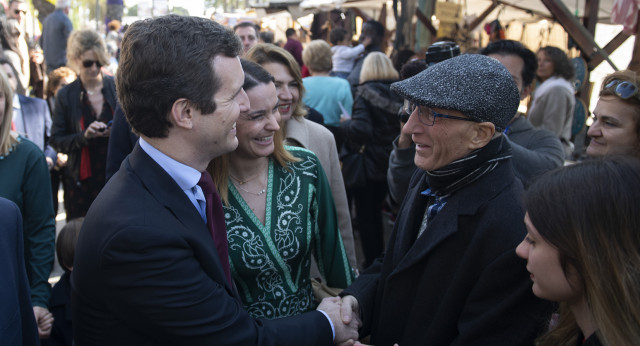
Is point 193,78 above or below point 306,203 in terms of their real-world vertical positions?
above

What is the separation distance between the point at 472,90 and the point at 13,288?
5.17 ft

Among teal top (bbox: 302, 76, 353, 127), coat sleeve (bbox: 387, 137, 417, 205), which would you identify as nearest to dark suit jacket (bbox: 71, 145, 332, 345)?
coat sleeve (bbox: 387, 137, 417, 205)

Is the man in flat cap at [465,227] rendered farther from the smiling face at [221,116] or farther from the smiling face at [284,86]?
the smiling face at [284,86]

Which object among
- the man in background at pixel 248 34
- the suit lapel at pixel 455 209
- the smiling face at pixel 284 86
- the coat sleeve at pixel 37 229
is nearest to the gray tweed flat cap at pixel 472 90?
the suit lapel at pixel 455 209

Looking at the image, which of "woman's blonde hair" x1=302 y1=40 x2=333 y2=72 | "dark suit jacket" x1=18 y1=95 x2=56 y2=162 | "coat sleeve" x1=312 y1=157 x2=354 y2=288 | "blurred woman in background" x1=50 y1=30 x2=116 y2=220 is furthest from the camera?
"woman's blonde hair" x1=302 y1=40 x2=333 y2=72

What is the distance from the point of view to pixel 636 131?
231 cm

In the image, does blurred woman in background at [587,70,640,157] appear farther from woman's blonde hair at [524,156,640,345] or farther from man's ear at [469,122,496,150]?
woman's blonde hair at [524,156,640,345]

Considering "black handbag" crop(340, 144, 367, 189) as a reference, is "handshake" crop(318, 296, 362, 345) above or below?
above

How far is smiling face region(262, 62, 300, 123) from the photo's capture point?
3.34 meters

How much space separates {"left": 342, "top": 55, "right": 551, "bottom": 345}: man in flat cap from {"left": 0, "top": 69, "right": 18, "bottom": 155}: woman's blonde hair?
2045mm

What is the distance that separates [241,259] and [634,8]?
3693mm

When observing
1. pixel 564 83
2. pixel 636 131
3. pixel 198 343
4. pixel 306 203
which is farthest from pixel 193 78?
pixel 564 83

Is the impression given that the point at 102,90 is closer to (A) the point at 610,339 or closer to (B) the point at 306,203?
(B) the point at 306,203

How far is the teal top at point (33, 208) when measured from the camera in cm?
267
